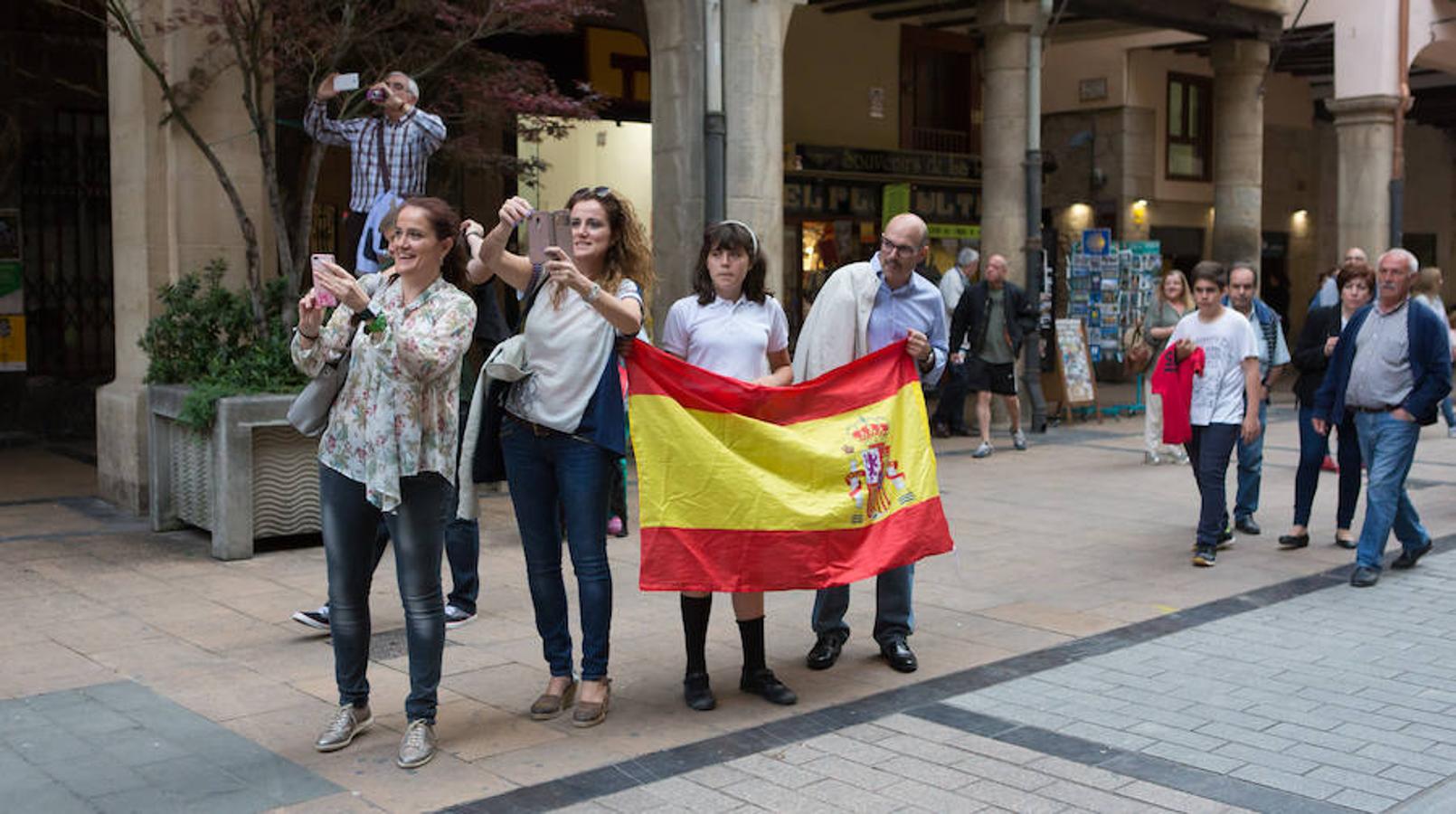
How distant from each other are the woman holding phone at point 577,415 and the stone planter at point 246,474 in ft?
11.8

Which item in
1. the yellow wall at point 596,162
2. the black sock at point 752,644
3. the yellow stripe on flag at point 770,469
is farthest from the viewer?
the yellow wall at point 596,162

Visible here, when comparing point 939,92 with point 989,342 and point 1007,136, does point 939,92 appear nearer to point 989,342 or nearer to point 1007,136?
point 1007,136

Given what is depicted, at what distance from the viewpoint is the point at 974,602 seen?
766 centimetres

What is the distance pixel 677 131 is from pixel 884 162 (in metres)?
7.70

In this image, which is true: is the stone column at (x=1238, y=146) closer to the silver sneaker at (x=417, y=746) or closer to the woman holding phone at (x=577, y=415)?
the woman holding phone at (x=577, y=415)

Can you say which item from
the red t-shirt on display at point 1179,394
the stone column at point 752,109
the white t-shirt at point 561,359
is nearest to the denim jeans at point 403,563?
the white t-shirt at point 561,359

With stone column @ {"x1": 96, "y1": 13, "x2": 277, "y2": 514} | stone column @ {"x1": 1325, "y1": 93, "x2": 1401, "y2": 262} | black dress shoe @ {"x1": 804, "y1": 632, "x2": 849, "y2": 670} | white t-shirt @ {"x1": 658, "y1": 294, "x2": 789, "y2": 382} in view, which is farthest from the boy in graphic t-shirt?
stone column @ {"x1": 1325, "y1": 93, "x2": 1401, "y2": 262}

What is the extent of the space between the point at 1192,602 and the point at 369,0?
6.51m

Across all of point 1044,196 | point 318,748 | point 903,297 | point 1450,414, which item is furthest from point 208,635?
point 1044,196

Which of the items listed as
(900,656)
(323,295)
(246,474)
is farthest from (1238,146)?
(323,295)

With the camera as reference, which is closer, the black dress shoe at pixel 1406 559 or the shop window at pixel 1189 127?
the black dress shoe at pixel 1406 559

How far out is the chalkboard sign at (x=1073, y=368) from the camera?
17.0 m

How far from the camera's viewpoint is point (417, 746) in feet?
16.3

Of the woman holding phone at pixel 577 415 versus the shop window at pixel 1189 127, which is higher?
the shop window at pixel 1189 127
